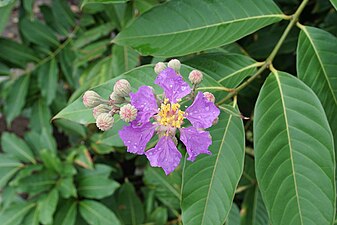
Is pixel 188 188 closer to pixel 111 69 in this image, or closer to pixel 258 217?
pixel 258 217

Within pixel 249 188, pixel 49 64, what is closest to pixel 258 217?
pixel 249 188

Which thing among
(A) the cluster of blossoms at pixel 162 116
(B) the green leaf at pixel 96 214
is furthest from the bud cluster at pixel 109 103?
(B) the green leaf at pixel 96 214

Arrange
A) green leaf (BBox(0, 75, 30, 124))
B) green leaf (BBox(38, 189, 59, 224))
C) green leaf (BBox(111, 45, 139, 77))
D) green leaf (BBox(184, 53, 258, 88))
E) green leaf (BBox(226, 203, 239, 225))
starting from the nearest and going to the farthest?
green leaf (BBox(184, 53, 258, 88)) → green leaf (BBox(226, 203, 239, 225)) → green leaf (BBox(111, 45, 139, 77)) → green leaf (BBox(38, 189, 59, 224)) → green leaf (BBox(0, 75, 30, 124))

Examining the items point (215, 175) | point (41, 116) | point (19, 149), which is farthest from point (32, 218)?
point (215, 175)

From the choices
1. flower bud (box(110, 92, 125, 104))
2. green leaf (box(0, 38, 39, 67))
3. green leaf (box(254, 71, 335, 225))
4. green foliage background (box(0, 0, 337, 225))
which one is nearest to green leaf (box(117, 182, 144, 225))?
green foliage background (box(0, 0, 337, 225))

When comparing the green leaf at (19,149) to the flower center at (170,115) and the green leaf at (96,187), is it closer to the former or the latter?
the green leaf at (96,187)

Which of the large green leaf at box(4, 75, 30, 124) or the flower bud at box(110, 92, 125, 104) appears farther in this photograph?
the large green leaf at box(4, 75, 30, 124)

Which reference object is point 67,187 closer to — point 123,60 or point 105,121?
point 123,60

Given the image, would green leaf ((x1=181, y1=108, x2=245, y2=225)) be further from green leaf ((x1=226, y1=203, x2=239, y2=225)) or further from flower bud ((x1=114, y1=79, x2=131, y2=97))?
green leaf ((x1=226, y1=203, x2=239, y2=225))
